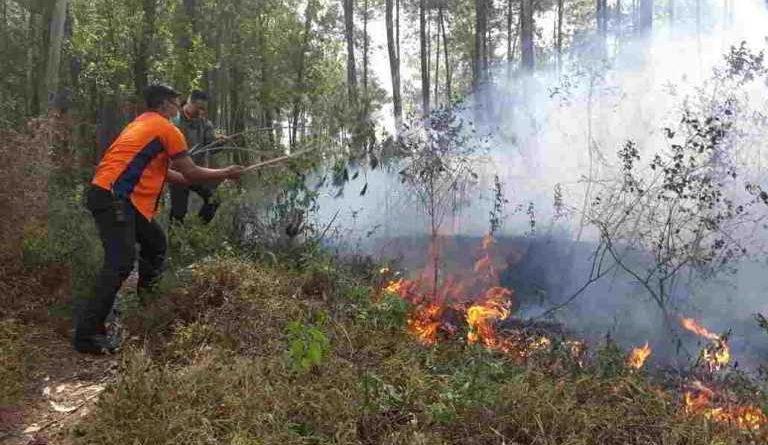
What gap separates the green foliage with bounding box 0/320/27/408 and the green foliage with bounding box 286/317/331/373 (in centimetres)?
145

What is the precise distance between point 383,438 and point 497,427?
1.88ft

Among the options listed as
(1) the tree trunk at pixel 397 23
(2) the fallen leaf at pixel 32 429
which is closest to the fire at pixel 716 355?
(2) the fallen leaf at pixel 32 429

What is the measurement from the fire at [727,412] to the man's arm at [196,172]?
3225 mm

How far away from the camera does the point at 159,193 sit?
4305 mm

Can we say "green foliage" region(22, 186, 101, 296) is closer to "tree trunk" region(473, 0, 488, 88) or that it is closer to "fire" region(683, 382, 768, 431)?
"fire" region(683, 382, 768, 431)

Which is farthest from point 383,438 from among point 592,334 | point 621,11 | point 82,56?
point 621,11

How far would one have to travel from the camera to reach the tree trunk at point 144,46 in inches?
476

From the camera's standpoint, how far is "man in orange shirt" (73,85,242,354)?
3.98m

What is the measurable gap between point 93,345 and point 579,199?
8643 mm

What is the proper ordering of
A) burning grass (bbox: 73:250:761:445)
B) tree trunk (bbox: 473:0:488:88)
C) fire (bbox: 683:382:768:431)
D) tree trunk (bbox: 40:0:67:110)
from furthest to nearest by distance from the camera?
tree trunk (bbox: 473:0:488:88), tree trunk (bbox: 40:0:67:110), fire (bbox: 683:382:768:431), burning grass (bbox: 73:250:761:445)

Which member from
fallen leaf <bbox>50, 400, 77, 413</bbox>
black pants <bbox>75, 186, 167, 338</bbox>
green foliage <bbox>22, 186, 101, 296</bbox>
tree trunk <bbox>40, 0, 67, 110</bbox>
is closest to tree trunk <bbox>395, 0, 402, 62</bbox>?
tree trunk <bbox>40, 0, 67, 110</bbox>

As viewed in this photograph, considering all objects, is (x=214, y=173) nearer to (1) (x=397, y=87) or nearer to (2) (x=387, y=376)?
(2) (x=387, y=376)

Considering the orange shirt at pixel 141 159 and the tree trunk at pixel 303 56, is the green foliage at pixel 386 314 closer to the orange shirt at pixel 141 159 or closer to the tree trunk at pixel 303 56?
the orange shirt at pixel 141 159

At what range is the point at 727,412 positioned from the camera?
3857 mm
